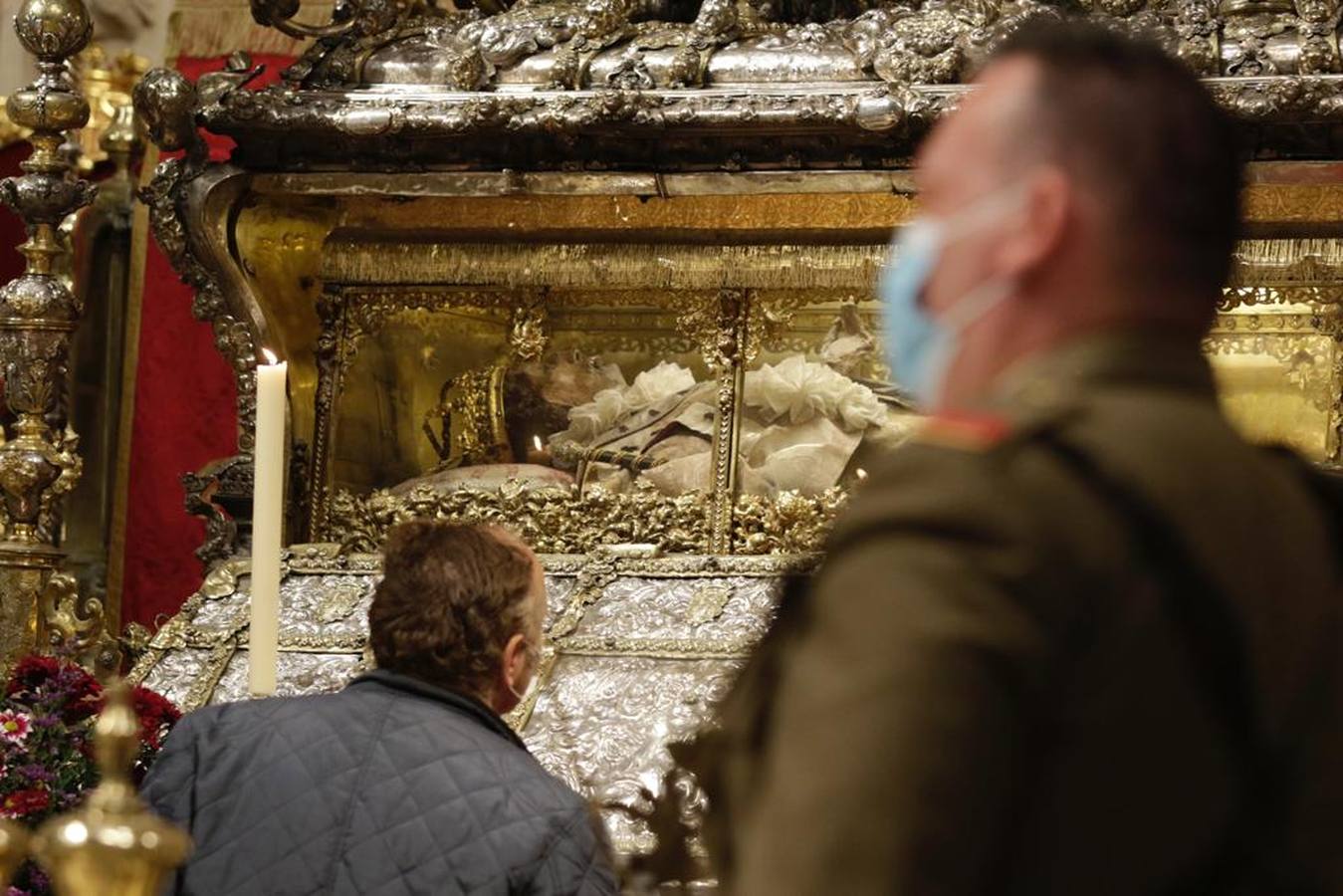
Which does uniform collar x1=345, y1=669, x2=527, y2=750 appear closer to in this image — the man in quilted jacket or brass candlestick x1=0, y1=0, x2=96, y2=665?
the man in quilted jacket

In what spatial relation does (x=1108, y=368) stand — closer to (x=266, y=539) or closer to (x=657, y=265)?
(x=266, y=539)

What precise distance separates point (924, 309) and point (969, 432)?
12 cm

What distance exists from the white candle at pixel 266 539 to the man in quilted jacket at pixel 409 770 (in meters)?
0.12

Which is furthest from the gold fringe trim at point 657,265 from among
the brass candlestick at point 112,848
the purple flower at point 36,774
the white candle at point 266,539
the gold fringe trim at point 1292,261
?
the brass candlestick at point 112,848

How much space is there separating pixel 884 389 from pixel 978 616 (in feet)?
15.8

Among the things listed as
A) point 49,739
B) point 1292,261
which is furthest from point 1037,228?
point 1292,261

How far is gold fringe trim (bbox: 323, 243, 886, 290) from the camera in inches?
242

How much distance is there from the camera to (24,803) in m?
4.11

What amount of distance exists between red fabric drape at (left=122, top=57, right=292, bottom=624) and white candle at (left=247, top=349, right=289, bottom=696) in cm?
487

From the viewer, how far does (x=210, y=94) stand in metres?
6.07

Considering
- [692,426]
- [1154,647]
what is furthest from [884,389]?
[1154,647]

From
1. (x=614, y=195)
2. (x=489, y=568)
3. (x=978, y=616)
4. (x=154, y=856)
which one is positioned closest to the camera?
(x=978, y=616)

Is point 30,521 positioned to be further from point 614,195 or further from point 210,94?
point 614,195

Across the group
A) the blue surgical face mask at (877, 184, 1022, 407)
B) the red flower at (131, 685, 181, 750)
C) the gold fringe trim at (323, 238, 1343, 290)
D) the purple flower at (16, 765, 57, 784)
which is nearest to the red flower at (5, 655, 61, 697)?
the red flower at (131, 685, 181, 750)
